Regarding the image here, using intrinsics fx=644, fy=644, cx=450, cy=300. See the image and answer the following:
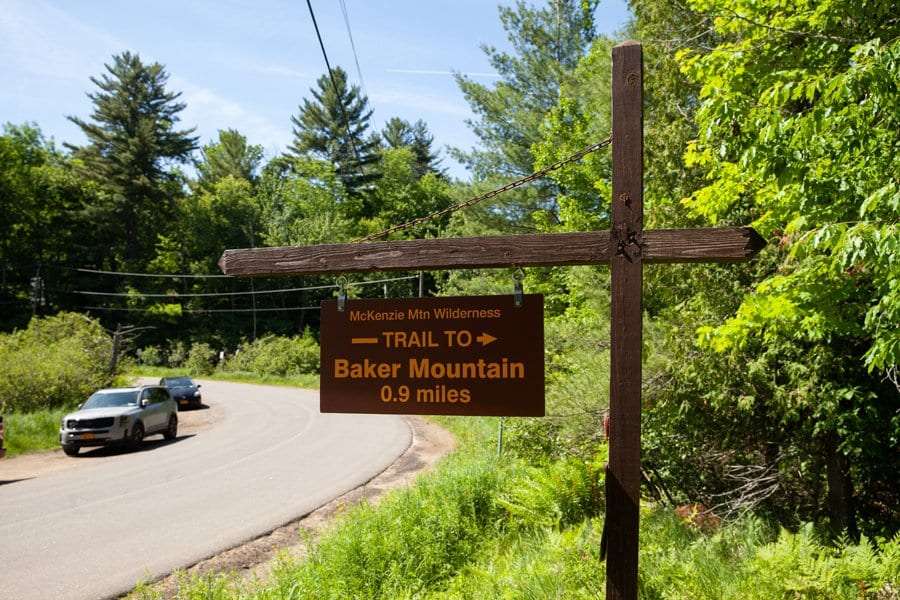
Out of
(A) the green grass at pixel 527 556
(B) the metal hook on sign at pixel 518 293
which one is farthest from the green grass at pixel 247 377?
(B) the metal hook on sign at pixel 518 293

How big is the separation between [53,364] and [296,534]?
1678 cm

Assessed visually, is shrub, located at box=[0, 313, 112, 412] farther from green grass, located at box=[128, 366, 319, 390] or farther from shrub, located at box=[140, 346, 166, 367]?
shrub, located at box=[140, 346, 166, 367]

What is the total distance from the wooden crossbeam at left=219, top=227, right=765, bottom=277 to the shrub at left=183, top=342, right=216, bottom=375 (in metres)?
48.2

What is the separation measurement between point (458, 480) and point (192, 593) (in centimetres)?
422

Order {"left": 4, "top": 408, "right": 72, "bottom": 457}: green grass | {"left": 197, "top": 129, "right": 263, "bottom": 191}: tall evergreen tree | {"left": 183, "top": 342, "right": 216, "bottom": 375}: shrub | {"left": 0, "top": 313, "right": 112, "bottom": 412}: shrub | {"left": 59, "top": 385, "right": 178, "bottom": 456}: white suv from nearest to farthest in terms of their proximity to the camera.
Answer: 1. {"left": 59, "top": 385, "right": 178, "bottom": 456}: white suv
2. {"left": 4, "top": 408, "right": 72, "bottom": 457}: green grass
3. {"left": 0, "top": 313, "right": 112, "bottom": 412}: shrub
4. {"left": 183, "top": 342, "right": 216, "bottom": 375}: shrub
5. {"left": 197, "top": 129, "right": 263, "bottom": 191}: tall evergreen tree

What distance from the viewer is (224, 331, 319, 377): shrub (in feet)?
152

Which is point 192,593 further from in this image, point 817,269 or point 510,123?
point 510,123

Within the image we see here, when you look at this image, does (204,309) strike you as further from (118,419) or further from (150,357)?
(118,419)

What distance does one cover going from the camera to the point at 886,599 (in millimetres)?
4242

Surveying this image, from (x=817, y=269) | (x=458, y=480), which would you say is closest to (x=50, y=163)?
(x=458, y=480)

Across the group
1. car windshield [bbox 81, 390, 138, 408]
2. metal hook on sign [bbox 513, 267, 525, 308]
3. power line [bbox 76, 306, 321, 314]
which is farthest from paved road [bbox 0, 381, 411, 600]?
power line [bbox 76, 306, 321, 314]

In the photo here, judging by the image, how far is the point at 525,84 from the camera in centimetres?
2556

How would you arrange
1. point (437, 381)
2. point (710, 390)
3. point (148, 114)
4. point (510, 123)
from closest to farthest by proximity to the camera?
point (437, 381)
point (710, 390)
point (510, 123)
point (148, 114)

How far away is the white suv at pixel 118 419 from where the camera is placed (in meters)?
16.0
